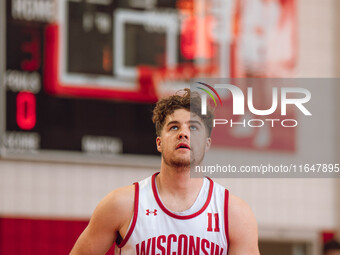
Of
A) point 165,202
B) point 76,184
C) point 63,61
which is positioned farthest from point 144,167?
point 165,202

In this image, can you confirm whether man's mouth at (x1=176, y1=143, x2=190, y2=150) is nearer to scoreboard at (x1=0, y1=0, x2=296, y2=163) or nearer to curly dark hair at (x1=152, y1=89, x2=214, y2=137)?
curly dark hair at (x1=152, y1=89, x2=214, y2=137)

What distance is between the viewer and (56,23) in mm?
10516

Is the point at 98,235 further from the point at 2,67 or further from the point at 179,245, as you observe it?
the point at 2,67

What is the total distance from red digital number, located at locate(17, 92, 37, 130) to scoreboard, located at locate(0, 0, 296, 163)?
0.04ft

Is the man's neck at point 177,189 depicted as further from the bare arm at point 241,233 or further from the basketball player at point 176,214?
the bare arm at point 241,233

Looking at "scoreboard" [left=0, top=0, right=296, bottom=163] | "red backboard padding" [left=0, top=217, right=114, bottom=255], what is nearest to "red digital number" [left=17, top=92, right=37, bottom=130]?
"scoreboard" [left=0, top=0, right=296, bottom=163]

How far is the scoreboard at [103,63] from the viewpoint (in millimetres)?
10391

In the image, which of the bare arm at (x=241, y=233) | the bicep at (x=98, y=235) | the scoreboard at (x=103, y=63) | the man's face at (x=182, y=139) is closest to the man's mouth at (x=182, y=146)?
the man's face at (x=182, y=139)

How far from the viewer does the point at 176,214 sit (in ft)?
16.9

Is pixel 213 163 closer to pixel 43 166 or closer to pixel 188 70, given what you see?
pixel 188 70

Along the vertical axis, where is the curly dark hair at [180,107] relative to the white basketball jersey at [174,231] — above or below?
above

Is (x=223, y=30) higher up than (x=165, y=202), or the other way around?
(x=223, y=30)

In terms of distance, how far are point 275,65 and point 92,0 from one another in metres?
2.59

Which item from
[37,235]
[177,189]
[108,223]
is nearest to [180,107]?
[177,189]
